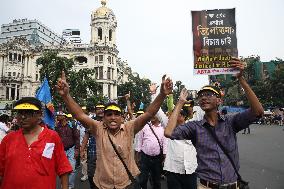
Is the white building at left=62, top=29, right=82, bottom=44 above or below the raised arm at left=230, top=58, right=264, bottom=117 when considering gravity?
above

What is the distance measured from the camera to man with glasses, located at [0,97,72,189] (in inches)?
126

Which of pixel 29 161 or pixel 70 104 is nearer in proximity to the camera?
pixel 29 161

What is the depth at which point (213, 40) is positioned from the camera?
5473mm

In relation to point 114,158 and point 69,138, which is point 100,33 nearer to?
point 69,138

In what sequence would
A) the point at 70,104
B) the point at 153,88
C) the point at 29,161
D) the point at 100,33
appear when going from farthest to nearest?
the point at 100,33, the point at 153,88, the point at 70,104, the point at 29,161

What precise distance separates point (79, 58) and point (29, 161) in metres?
69.8

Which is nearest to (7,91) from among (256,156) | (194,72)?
(256,156)

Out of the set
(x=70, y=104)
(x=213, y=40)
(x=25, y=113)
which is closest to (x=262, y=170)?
(x=213, y=40)

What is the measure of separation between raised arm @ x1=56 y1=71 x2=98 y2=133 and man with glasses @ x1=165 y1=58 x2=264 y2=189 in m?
1.14

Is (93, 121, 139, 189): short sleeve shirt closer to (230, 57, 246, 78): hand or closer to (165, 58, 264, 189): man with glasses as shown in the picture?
(165, 58, 264, 189): man with glasses

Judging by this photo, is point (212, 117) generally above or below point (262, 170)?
above

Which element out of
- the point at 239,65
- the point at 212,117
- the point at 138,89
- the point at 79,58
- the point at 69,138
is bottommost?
the point at 69,138

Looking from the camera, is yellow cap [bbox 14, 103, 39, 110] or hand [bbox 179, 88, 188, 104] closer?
yellow cap [bbox 14, 103, 39, 110]

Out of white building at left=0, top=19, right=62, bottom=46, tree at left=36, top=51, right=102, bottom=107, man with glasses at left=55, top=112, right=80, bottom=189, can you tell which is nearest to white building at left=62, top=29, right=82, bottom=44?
white building at left=0, top=19, right=62, bottom=46
